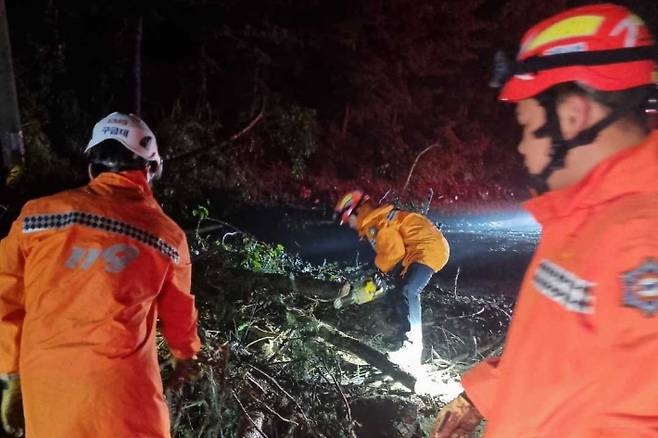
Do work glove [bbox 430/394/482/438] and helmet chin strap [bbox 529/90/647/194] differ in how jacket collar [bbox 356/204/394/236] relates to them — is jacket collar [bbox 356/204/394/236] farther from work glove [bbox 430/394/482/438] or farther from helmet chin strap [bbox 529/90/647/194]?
helmet chin strap [bbox 529/90/647/194]

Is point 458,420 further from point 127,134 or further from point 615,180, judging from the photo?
point 127,134

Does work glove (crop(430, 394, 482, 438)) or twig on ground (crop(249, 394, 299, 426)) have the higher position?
work glove (crop(430, 394, 482, 438))

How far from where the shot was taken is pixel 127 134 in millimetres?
2383

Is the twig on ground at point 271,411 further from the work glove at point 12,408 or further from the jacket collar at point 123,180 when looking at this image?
the jacket collar at point 123,180

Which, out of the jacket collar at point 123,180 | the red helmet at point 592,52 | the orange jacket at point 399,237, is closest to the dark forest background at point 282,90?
the orange jacket at point 399,237

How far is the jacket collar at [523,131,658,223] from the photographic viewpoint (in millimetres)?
1175

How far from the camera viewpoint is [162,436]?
81.7 inches

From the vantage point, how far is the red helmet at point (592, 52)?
4.53ft

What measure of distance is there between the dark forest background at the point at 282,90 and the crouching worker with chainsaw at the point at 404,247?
2.01 metres

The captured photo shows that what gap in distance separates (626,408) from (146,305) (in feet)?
5.48

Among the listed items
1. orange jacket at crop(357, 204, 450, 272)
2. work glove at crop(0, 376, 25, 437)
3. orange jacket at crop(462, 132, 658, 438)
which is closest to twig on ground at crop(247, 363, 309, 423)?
work glove at crop(0, 376, 25, 437)

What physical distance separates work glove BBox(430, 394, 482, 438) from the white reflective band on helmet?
1649 millimetres

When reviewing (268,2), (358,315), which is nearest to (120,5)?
(268,2)

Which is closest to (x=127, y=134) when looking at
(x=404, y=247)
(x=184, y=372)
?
(x=184, y=372)
